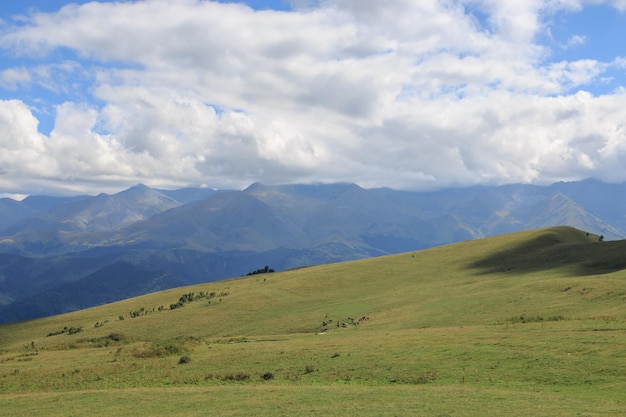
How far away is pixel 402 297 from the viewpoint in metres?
88.0

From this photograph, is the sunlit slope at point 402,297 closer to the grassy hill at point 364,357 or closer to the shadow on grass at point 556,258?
the shadow on grass at point 556,258

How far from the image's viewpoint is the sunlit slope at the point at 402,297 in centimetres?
6531

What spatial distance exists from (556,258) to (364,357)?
78.7 metres

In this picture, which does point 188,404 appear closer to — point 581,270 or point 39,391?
point 39,391

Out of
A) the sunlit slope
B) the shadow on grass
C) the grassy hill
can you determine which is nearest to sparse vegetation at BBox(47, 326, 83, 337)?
the grassy hill

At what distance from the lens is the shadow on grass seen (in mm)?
92562

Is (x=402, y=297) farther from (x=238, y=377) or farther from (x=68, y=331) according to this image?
(x=68, y=331)

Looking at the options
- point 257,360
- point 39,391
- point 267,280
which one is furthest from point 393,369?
point 267,280

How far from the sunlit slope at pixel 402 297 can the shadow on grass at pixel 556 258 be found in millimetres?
210

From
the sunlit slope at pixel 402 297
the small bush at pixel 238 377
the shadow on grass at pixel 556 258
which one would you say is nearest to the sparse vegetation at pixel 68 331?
the sunlit slope at pixel 402 297

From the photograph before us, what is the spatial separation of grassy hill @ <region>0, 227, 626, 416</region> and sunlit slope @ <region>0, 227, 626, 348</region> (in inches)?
19.7

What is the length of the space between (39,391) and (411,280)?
254 ft

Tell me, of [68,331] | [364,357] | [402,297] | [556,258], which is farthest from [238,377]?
[556,258]

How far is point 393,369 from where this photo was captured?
3775 cm
